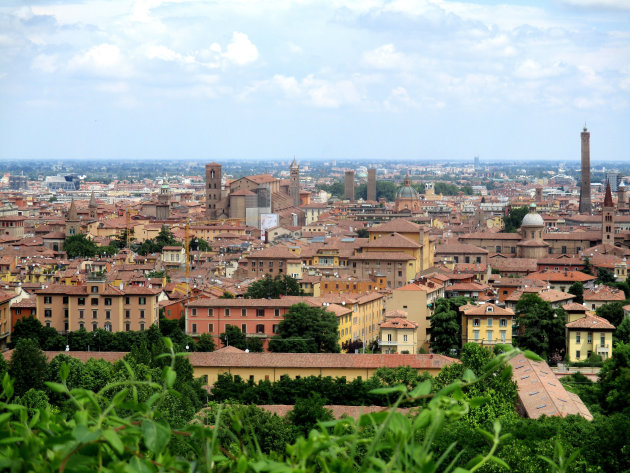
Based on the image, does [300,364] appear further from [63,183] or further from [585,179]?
[63,183]

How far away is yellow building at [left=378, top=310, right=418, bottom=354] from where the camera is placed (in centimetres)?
2395

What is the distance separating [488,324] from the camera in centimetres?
2402

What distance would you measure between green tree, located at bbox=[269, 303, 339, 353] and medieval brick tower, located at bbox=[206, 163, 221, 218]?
125ft

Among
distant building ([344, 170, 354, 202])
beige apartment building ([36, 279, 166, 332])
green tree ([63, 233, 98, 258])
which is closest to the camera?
beige apartment building ([36, 279, 166, 332])

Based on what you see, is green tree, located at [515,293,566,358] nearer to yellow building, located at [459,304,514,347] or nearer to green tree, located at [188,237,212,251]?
yellow building, located at [459,304,514,347]

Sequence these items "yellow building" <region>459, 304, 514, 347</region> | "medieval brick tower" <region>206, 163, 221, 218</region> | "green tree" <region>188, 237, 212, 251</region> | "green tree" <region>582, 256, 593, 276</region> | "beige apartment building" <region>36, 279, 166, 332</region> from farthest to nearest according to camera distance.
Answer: "medieval brick tower" <region>206, 163, 221, 218</region>, "green tree" <region>188, 237, 212, 251</region>, "green tree" <region>582, 256, 593, 276</region>, "beige apartment building" <region>36, 279, 166, 332</region>, "yellow building" <region>459, 304, 514, 347</region>

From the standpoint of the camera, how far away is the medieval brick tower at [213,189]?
61594 mm

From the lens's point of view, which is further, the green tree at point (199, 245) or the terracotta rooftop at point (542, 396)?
the green tree at point (199, 245)

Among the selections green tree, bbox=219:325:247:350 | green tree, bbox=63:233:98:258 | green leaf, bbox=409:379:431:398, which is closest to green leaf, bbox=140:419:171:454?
green leaf, bbox=409:379:431:398

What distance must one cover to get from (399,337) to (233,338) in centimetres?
357

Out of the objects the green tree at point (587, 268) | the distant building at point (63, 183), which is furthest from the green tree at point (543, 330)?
the distant building at point (63, 183)

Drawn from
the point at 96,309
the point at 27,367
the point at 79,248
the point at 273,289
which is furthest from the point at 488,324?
the point at 79,248

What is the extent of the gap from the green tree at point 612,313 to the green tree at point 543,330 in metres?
2.28

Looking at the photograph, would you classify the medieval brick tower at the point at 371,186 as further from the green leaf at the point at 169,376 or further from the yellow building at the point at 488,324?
the green leaf at the point at 169,376
